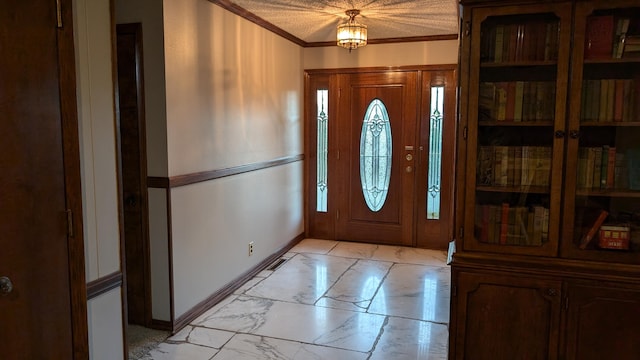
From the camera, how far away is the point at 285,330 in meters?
3.21

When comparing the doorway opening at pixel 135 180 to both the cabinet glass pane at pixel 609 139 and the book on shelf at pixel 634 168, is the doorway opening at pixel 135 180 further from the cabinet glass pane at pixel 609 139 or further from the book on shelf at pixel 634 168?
the book on shelf at pixel 634 168

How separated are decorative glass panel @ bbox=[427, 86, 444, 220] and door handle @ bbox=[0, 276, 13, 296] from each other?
430 cm

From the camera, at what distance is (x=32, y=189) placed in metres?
1.55

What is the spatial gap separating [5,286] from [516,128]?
2247 mm

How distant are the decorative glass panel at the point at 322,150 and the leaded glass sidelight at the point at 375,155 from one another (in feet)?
1.50

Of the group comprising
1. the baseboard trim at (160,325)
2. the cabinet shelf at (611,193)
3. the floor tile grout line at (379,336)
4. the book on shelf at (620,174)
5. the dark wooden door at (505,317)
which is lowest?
the floor tile grout line at (379,336)

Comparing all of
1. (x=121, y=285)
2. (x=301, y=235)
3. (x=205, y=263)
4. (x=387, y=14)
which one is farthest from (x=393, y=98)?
(x=121, y=285)

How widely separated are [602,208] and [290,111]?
3465 millimetres

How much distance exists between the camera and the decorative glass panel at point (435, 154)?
16.6ft

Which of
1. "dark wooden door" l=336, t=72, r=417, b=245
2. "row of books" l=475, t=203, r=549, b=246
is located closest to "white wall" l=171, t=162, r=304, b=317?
"dark wooden door" l=336, t=72, r=417, b=245

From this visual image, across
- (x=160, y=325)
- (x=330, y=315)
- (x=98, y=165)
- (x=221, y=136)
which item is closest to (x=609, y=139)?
(x=330, y=315)

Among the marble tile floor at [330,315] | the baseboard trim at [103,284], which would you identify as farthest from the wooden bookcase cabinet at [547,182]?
the baseboard trim at [103,284]

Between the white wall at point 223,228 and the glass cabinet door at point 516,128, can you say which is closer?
the glass cabinet door at point 516,128

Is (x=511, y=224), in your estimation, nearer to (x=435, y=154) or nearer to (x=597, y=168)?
(x=597, y=168)
